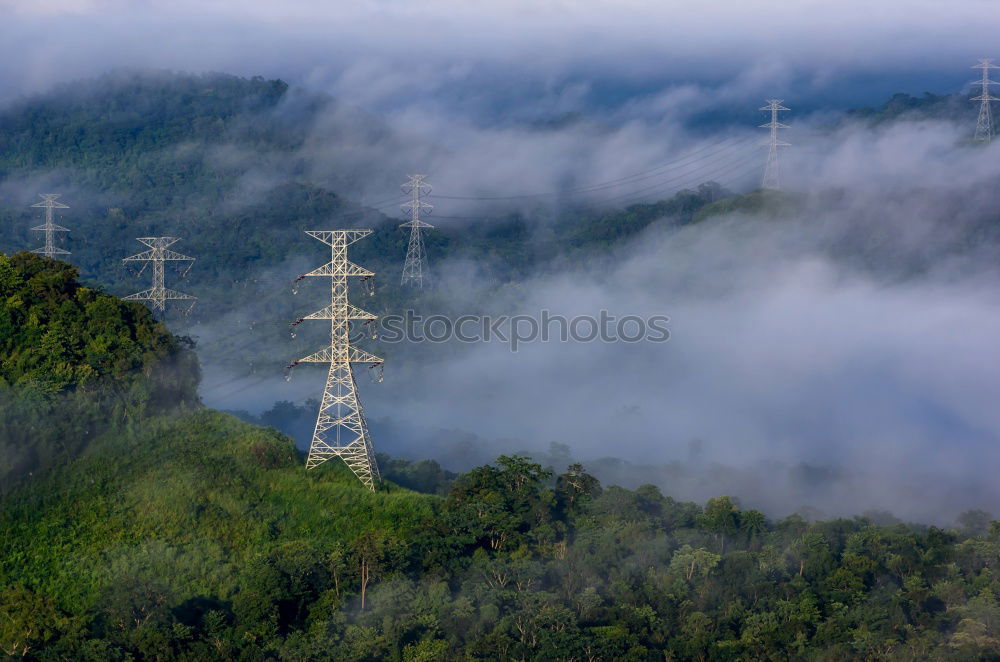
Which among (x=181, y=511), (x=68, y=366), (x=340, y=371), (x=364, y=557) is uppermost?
(x=68, y=366)

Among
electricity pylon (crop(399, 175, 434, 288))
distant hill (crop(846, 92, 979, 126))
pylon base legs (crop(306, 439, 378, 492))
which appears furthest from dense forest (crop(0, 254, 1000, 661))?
distant hill (crop(846, 92, 979, 126))

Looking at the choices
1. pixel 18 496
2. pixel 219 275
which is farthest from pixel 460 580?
pixel 219 275

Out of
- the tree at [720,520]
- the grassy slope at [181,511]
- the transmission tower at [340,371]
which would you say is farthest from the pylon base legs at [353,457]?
the tree at [720,520]

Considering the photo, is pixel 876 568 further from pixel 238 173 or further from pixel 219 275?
pixel 238 173

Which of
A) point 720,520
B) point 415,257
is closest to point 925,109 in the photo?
point 415,257

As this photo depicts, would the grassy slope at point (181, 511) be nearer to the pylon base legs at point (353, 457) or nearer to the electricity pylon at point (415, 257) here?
the pylon base legs at point (353, 457)

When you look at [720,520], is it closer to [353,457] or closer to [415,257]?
[353,457]
